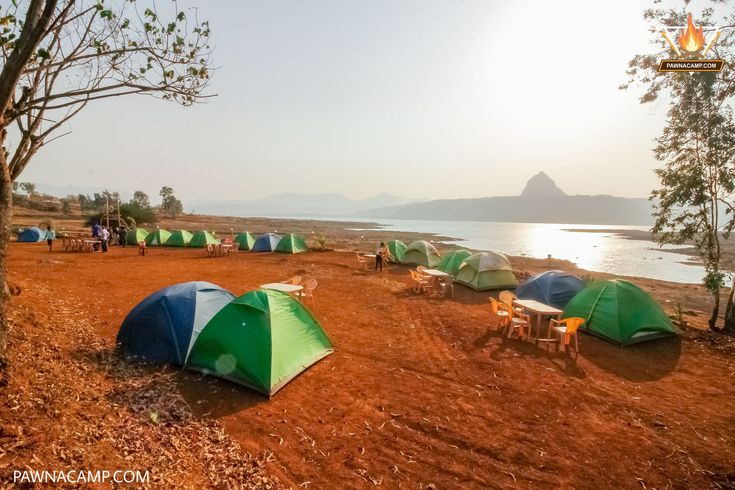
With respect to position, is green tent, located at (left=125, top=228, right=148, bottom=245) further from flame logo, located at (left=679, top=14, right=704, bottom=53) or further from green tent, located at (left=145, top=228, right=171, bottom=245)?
flame logo, located at (left=679, top=14, right=704, bottom=53)

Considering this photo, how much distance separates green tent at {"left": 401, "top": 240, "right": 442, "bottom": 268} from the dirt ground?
31.8ft

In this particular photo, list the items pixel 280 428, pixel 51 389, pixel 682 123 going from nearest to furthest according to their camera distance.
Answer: pixel 51 389 < pixel 280 428 < pixel 682 123

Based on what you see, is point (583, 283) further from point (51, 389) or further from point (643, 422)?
point (51, 389)

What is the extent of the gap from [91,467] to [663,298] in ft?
89.7

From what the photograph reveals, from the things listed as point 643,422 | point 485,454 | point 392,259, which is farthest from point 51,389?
point 392,259

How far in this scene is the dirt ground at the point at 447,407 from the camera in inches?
189

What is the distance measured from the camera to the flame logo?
10609mm

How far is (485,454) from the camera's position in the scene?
520 cm

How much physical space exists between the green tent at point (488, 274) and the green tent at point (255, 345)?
1067 centimetres

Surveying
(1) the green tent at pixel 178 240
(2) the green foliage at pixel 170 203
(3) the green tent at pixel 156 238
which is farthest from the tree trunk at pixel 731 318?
(2) the green foliage at pixel 170 203

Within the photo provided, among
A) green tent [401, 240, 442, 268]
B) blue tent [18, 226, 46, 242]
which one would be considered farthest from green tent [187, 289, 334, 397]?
blue tent [18, 226, 46, 242]

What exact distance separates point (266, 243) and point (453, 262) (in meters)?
16.2

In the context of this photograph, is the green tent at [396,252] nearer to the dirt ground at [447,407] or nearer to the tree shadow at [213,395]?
the dirt ground at [447,407]

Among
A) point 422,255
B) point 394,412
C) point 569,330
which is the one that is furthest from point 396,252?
point 394,412
